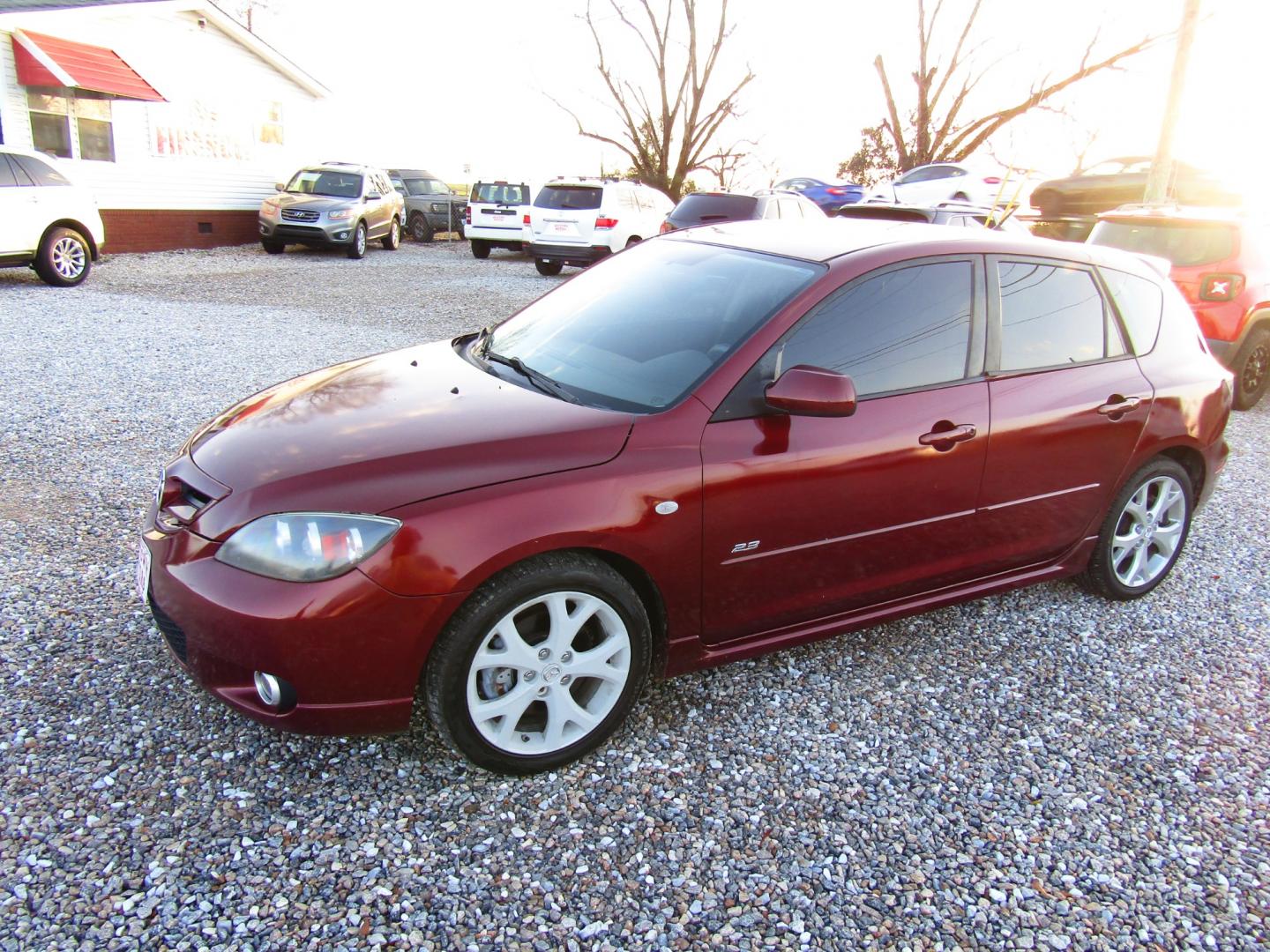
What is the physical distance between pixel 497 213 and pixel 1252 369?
15.2m

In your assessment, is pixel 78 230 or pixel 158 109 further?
pixel 158 109

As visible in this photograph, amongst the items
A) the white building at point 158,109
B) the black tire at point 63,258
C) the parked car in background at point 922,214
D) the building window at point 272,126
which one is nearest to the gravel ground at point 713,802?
the parked car in background at point 922,214

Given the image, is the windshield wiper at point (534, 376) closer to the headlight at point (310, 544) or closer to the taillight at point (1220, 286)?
the headlight at point (310, 544)

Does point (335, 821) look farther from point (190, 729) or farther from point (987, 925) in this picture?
point (987, 925)

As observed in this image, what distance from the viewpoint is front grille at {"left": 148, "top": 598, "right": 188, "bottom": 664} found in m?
2.70

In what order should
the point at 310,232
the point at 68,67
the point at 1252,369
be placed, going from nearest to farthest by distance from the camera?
the point at 1252,369 → the point at 68,67 → the point at 310,232

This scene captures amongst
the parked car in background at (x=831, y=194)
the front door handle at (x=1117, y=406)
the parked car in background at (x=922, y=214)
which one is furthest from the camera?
the parked car in background at (x=831, y=194)

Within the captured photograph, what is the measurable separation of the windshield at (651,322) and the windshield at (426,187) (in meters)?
22.0

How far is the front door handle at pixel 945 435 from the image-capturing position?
10.9 feet

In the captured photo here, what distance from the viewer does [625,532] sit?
2758mm

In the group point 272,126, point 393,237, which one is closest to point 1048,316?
point 393,237

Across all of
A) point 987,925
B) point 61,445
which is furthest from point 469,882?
point 61,445

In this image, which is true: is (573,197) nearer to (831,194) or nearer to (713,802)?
(831,194)

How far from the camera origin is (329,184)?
61.0ft
